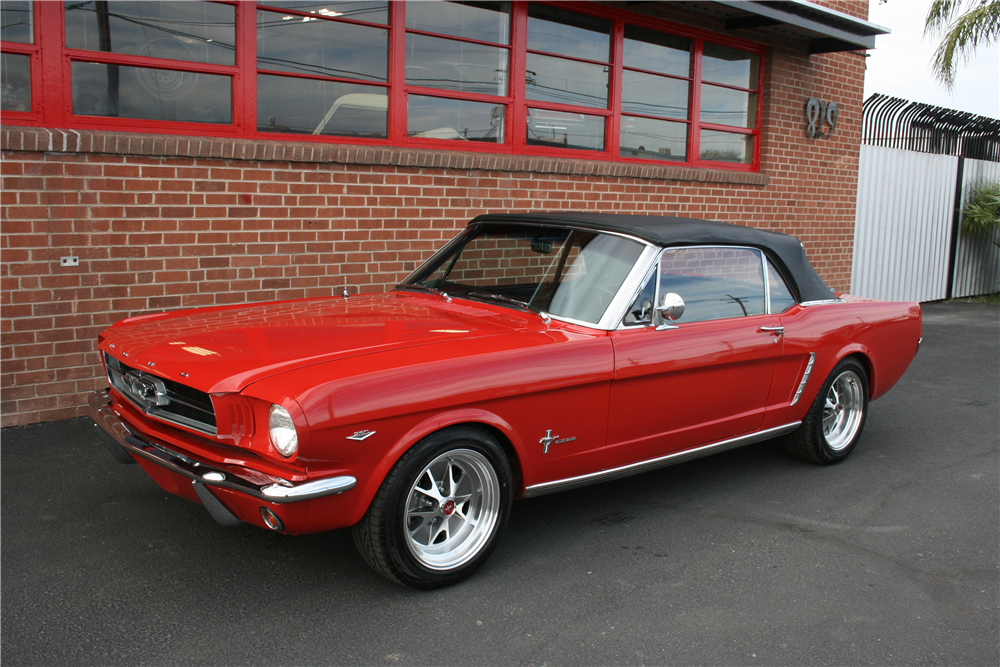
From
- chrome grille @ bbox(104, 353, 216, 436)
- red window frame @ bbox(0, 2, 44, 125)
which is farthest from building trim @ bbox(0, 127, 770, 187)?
chrome grille @ bbox(104, 353, 216, 436)

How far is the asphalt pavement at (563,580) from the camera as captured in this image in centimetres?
286

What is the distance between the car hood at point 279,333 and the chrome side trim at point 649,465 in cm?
71

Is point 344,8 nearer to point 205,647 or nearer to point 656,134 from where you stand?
point 656,134

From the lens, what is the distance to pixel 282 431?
2.88m

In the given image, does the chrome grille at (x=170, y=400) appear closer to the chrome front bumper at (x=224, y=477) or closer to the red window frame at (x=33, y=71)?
the chrome front bumper at (x=224, y=477)

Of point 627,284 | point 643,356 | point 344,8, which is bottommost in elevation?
point 643,356

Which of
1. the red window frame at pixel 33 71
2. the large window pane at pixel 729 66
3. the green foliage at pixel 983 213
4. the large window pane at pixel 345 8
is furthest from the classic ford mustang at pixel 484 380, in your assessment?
the green foliage at pixel 983 213

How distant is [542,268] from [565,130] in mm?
4371

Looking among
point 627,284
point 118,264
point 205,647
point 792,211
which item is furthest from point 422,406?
point 792,211

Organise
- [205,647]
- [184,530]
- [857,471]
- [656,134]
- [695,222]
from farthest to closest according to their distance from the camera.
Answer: [656,134], [857,471], [695,222], [184,530], [205,647]

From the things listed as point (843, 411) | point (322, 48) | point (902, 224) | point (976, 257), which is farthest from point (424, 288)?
point (976, 257)

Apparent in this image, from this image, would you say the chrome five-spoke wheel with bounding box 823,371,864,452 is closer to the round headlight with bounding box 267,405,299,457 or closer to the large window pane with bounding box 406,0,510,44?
the round headlight with bounding box 267,405,299,457

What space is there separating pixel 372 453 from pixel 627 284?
1.58 metres

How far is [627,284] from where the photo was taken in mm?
3910
